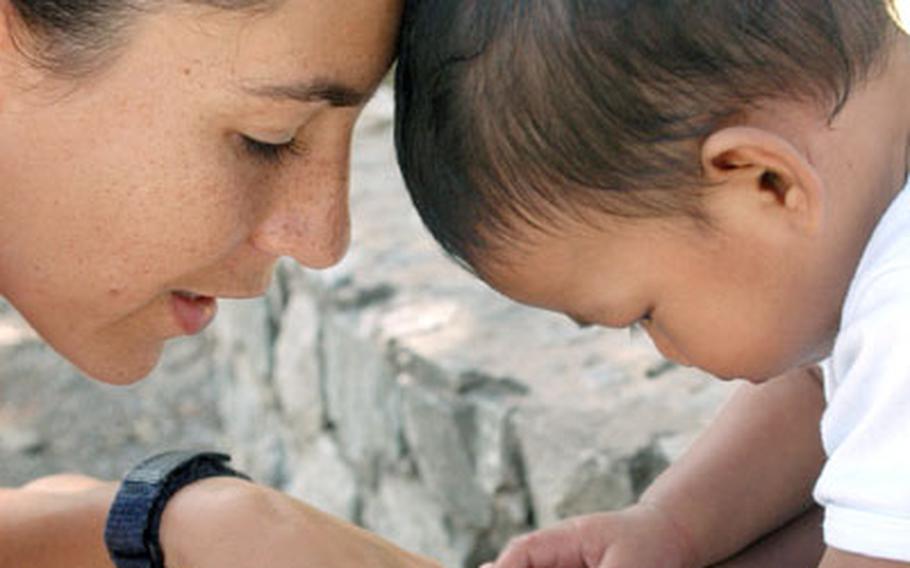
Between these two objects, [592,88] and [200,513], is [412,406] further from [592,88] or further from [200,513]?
[592,88]

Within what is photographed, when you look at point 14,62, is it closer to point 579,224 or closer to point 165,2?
point 165,2

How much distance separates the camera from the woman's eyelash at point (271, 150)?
1907 mm

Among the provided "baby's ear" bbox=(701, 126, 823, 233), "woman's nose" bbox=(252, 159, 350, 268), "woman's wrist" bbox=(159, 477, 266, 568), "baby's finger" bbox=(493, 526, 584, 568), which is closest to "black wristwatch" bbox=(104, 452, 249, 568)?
"woman's wrist" bbox=(159, 477, 266, 568)

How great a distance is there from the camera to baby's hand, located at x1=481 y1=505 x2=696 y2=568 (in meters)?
1.92

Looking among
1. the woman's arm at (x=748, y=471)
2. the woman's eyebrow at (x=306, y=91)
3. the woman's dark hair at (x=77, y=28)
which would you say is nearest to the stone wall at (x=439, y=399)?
the woman's arm at (x=748, y=471)

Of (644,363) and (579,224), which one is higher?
(579,224)

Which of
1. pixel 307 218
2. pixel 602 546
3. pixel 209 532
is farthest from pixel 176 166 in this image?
pixel 602 546

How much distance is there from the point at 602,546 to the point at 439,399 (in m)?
1.03

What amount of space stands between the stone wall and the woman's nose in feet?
2.45

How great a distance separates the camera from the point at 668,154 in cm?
167

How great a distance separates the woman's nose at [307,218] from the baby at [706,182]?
6.4 inches

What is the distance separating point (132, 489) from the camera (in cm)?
204

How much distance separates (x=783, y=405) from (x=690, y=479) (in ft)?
0.45

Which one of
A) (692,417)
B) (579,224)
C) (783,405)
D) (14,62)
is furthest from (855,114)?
(692,417)
